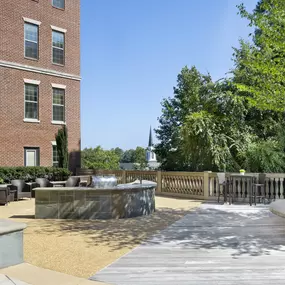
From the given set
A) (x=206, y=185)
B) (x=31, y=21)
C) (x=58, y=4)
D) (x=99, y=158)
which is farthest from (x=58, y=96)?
(x=99, y=158)

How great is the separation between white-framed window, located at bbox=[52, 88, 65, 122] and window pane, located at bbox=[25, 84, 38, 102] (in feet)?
3.86

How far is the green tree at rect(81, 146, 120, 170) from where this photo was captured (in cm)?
7206

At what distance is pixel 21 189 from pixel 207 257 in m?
11.6

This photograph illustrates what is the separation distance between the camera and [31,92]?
2047 centimetres

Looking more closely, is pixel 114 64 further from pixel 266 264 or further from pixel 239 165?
pixel 266 264

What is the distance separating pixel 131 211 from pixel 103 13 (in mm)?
12153

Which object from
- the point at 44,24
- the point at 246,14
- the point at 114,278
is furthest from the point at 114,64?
the point at 114,278

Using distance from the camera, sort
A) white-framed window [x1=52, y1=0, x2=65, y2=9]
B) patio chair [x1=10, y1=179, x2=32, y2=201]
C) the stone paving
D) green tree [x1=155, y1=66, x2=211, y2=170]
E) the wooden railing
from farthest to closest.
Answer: green tree [x1=155, y1=66, x2=211, y2=170] → white-framed window [x1=52, y1=0, x2=65, y2=9] → patio chair [x1=10, y1=179, x2=32, y2=201] → the wooden railing → the stone paving

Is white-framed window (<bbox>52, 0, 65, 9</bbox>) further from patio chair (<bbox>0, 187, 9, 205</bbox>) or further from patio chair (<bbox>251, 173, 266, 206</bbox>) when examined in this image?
patio chair (<bbox>251, 173, 266, 206</bbox>)

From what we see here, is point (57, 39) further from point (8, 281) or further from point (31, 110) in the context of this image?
point (8, 281)

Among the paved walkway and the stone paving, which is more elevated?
the stone paving

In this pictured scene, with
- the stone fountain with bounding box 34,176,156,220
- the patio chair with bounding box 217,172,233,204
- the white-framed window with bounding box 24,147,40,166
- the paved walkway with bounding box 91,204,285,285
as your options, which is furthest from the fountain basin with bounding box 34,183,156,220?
the white-framed window with bounding box 24,147,40,166

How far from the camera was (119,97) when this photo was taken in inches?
1431

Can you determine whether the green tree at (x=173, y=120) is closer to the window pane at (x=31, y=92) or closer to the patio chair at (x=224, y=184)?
the window pane at (x=31, y=92)
